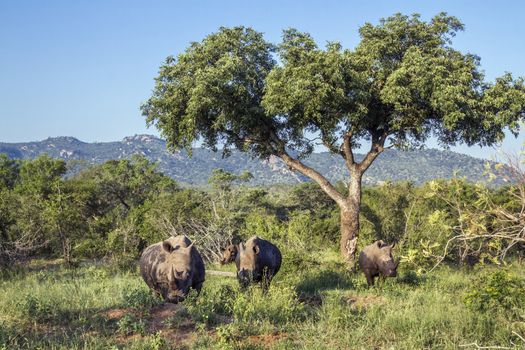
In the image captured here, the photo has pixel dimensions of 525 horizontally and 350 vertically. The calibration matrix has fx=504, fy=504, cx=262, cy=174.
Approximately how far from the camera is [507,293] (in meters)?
9.45

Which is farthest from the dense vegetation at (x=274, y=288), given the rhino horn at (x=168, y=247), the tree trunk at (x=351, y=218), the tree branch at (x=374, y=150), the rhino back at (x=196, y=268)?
the tree branch at (x=374, y=150)

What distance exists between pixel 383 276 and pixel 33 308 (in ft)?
30.9

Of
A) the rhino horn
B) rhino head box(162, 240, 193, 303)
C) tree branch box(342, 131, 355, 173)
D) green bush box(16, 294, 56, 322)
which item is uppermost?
tree branch box(342, 131, 355, 173)

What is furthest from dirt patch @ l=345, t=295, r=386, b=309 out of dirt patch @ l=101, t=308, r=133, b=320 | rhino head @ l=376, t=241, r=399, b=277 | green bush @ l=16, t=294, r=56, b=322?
green bush @ l=16, t=294, r=56, b=322

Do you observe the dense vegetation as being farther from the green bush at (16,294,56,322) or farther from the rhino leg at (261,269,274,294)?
the rhino leg at (261,269,274,294)

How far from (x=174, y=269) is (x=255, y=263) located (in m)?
2.83

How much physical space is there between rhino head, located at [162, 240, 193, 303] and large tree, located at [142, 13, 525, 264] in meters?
8.55

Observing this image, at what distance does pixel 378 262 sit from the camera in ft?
47.3

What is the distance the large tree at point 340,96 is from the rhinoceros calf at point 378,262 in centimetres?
471

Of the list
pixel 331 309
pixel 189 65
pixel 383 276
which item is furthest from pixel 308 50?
pixel 331 309

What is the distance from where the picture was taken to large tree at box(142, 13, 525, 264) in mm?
17859

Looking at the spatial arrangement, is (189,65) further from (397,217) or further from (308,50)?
(397,217)

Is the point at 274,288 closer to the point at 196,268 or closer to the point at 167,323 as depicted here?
the point at 196,268

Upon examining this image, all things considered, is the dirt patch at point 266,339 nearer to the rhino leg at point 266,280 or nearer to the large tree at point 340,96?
the rhino leg at point 266,280
